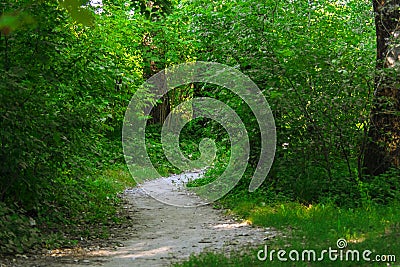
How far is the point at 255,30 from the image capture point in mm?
10320

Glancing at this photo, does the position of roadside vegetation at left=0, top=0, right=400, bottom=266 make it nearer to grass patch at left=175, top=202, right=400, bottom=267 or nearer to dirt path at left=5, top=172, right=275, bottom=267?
grass patch at left=175, top=202, right=400, bottom=267

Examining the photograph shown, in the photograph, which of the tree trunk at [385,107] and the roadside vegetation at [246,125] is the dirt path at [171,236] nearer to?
the roadside vegetation at [246,125]

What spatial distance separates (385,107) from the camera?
30.6ft

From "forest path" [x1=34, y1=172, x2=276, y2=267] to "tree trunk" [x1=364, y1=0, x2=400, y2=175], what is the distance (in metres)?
2.99

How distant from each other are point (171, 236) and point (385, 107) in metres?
4.52

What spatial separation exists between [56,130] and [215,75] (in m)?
4.14

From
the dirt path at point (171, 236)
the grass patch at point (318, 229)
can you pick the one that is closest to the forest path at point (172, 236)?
the dirt path at point (171, 236)

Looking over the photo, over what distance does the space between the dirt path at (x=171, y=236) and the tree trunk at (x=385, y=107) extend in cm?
301

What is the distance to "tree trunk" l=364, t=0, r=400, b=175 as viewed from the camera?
29.9ft

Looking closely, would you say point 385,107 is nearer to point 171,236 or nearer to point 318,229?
point 318,229

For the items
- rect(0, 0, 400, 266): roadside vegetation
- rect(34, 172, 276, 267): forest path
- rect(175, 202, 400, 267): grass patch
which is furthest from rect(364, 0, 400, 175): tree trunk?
rect(34, 172, 276, 267): forest path

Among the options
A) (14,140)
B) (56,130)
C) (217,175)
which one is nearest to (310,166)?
(217,175)

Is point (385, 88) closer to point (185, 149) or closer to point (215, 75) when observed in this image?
point (215, 75)

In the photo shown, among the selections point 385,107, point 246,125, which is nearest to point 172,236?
point 246,125
